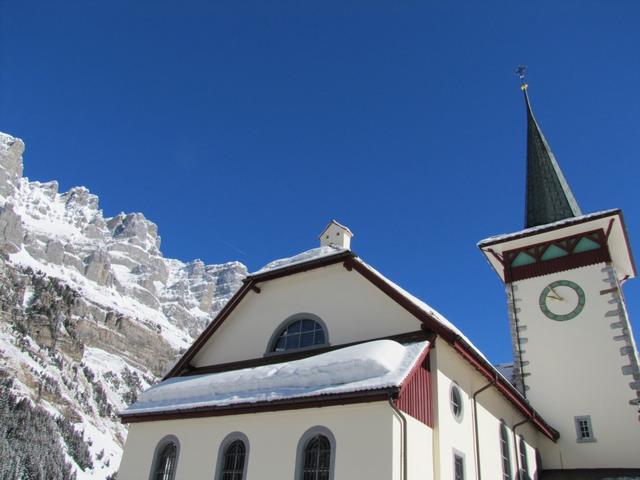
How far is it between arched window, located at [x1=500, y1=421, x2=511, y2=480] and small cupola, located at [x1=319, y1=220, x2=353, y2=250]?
7.00 meters

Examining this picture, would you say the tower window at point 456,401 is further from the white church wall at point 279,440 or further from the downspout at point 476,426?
the white church wall at point 279,440

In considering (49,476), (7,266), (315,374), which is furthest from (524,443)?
(7,266)

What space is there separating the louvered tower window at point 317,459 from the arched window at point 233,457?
1638 mm

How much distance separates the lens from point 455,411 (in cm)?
1314

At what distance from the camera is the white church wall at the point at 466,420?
12.1 metres

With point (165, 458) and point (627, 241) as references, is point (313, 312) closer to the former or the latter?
point (165, 458)

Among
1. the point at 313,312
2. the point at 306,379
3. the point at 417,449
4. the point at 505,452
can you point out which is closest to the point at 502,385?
the point at 505,452

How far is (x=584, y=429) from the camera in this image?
19.3 m

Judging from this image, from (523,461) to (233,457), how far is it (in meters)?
9.64

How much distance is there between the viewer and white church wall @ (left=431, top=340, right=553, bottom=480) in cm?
1209

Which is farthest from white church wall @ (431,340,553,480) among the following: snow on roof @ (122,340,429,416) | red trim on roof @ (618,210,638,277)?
red trim on roof @ (618,210,638,277)

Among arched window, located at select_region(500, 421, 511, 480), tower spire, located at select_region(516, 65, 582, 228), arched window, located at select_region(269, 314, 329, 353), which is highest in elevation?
tower spire, located at select_region(516, 65, 582, 228)

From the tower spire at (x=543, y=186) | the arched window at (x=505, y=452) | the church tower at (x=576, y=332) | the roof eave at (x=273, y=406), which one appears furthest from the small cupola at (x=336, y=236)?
the tower spire at (x=543, y=186)

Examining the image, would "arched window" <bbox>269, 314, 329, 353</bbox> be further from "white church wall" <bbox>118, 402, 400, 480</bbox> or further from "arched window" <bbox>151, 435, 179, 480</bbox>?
"arched window" <bbox>151, 435, 179, 480</bbox>
